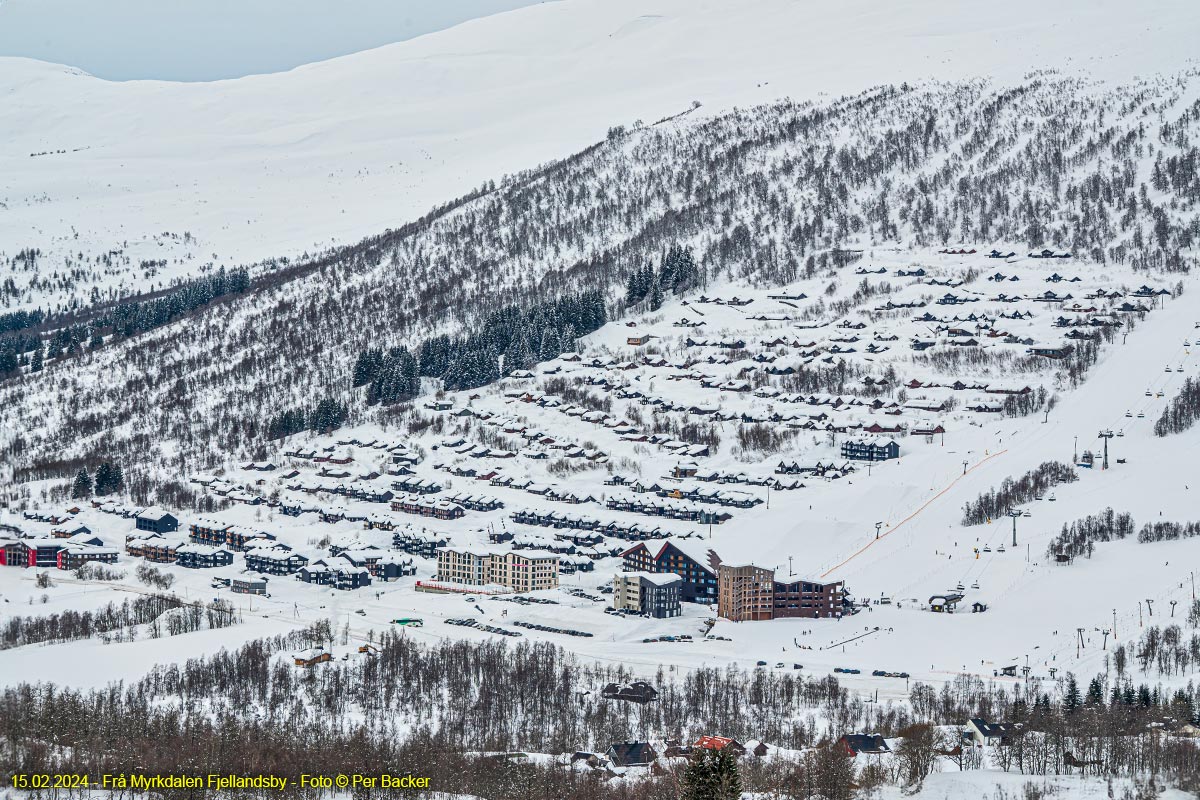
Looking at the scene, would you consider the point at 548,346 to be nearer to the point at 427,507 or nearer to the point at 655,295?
the point at 655,295

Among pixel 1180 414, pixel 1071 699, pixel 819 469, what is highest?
pixel 1180 414

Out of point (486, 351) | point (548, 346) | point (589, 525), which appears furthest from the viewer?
point (548, 346)

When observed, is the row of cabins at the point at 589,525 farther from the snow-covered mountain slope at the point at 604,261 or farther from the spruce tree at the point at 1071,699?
the snow-covered mountain slope at the point at 604,261

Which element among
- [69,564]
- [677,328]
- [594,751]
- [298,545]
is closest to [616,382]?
[677,328]

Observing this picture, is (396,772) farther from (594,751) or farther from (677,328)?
(677,328)

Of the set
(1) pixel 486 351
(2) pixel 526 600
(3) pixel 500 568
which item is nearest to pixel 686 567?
(2) pixel 526 600

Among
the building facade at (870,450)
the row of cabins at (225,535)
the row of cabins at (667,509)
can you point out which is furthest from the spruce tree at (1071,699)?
the row of cabins at (225,535)

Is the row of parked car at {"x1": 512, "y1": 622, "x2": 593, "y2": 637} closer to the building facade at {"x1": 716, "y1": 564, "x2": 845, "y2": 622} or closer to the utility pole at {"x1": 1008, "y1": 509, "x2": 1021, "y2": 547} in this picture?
the building facade at {"x1": 716, "y1": 564, "x2": 845, "y2": 622}

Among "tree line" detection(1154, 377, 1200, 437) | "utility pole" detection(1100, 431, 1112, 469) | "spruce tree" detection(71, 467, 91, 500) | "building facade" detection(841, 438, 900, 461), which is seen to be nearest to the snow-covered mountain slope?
"spruce tree" detection(71, 467, 91, 500)
